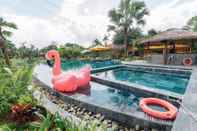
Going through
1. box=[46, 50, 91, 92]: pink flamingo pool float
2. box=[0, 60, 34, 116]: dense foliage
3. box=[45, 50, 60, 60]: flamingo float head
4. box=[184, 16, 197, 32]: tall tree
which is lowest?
box=[46, 50, 91, 92]: pink flamingo pool float

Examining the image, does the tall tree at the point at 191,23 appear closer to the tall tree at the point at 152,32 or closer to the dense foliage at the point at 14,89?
the tall tree at the point at 152,32

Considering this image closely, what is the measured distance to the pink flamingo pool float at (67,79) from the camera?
7.28m

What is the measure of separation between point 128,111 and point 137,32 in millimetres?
31153

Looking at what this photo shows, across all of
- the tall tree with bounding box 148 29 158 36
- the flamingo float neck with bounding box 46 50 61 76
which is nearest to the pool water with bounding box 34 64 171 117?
the flamingo float neck with bounding box 46 50 61 76

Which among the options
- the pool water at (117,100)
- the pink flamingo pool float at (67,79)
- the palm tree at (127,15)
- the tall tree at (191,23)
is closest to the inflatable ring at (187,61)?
the pool water at (117,100)

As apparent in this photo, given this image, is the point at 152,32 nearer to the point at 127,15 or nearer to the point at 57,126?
the point at 127,15

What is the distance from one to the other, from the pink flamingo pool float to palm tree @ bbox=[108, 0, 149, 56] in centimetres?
2515

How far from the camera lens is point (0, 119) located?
3674 millimetres

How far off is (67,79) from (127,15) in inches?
1105

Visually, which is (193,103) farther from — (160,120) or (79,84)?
(79,84)

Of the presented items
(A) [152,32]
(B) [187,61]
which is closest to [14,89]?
(B) [187,61]

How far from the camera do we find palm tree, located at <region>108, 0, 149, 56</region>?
3294 centimetres

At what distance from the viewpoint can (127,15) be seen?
33219 mm

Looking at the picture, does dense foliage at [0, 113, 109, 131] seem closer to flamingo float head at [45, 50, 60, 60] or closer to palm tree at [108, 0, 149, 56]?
flamingo float head at [45, 50, 60, 60]
